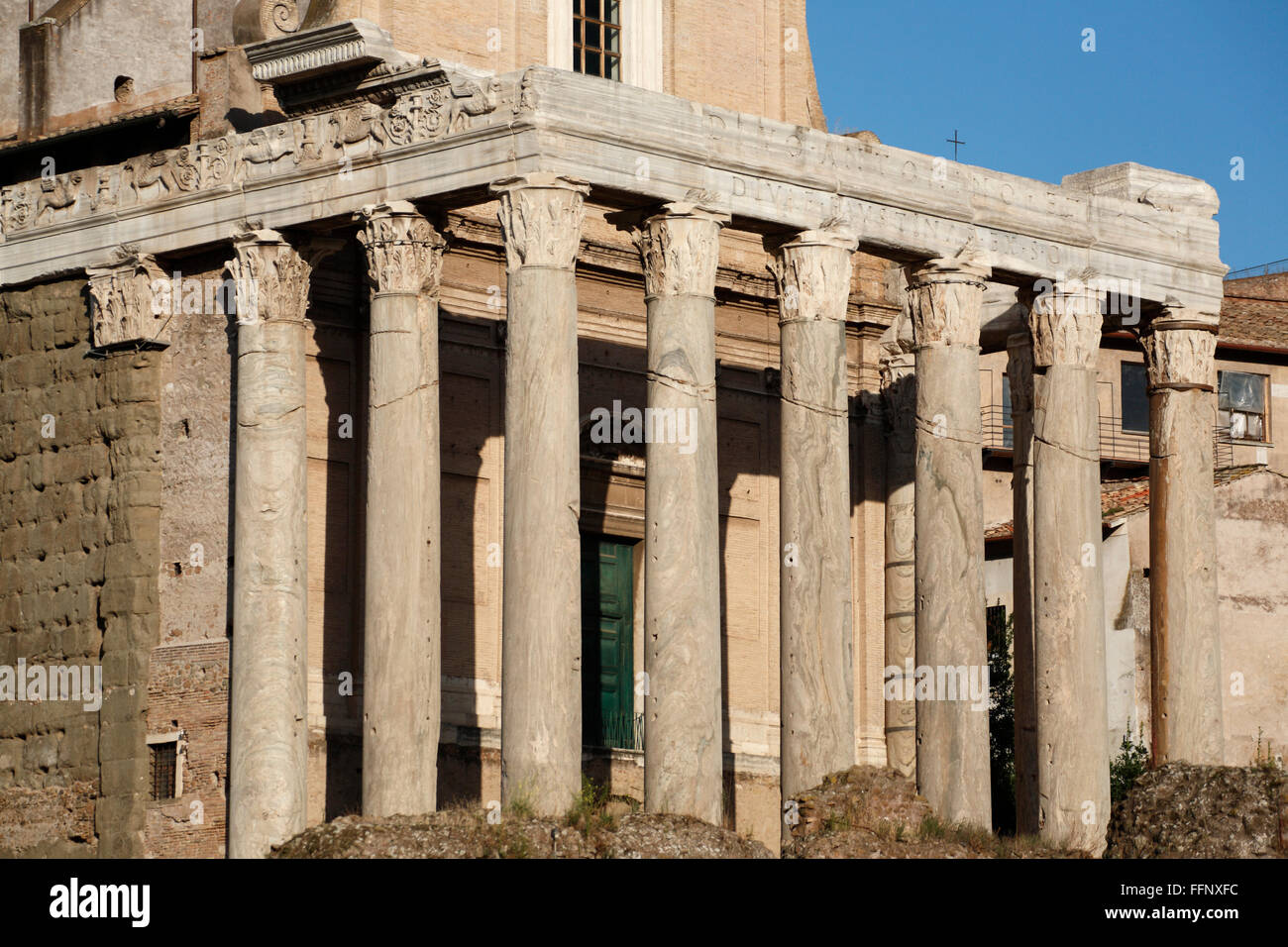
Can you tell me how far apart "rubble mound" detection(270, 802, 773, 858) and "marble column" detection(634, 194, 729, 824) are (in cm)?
153

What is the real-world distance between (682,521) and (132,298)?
Answer: 23.4 feet

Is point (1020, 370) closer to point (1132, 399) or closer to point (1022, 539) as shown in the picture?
point (1022, 539)

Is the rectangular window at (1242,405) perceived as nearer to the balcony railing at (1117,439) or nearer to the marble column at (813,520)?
the balcony railing at (1117,439)

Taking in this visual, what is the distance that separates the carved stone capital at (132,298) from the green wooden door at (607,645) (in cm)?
632

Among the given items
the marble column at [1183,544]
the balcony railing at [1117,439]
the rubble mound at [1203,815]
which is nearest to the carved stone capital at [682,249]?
the rubble mound at [1203,815]

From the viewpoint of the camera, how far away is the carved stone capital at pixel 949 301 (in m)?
30.0

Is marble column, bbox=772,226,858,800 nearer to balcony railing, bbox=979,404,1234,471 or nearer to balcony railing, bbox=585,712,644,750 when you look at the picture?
balcony railing, bbox=585,712,644,750

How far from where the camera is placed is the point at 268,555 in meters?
27.9

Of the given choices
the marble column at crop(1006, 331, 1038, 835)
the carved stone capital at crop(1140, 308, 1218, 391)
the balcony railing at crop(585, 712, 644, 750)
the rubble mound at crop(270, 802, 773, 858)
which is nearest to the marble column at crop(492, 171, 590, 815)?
the rubble mound at crop(270, 802, 773, 858)

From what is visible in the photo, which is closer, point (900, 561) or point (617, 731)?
point (617, 731)

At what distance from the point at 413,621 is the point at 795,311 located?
208 inches

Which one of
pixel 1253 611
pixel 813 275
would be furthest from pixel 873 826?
pixel 1253 611

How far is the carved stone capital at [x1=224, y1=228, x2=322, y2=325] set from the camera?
1114 inches
